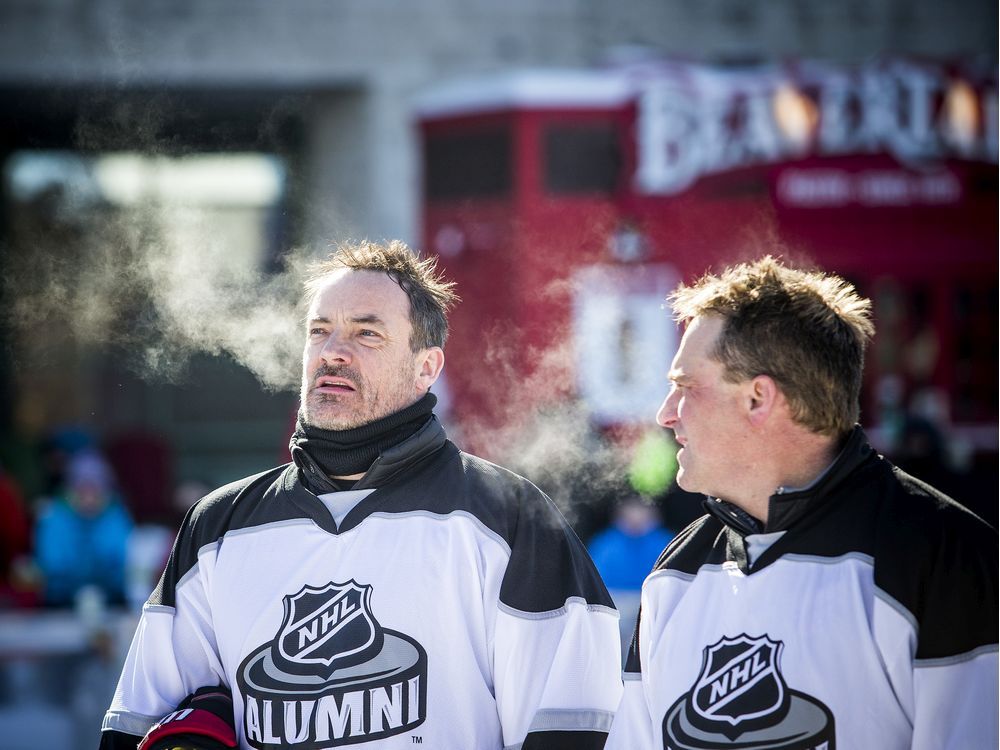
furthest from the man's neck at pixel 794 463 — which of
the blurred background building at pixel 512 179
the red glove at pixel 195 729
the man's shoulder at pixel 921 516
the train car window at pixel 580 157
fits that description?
the train car window at pixel 580 157

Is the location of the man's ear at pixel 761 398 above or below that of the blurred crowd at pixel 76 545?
above

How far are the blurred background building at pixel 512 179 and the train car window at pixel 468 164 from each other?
1.1 inches

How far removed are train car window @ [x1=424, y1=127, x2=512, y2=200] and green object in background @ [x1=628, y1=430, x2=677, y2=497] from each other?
387cm

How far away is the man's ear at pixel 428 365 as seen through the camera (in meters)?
2.70

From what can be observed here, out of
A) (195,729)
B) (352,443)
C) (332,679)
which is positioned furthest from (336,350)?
(195,729)

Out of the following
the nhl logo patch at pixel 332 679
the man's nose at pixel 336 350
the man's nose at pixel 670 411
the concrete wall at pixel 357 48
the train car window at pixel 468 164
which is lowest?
the nhl logo patch at pixel 332 679

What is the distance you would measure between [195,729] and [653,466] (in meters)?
3.90

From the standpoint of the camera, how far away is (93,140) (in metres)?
13.2

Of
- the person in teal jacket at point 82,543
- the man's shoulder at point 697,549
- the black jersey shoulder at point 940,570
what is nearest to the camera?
the black jersey shoulder at point 940,570

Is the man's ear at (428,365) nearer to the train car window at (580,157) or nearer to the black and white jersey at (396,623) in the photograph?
the black and white jersey at (396,623)

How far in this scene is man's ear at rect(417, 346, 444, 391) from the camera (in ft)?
8.84

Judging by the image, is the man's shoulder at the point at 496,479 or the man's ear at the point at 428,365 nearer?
the man's shoulder at the point at 496,479

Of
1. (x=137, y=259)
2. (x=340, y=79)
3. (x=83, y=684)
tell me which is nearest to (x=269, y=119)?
(x=340, y=79)

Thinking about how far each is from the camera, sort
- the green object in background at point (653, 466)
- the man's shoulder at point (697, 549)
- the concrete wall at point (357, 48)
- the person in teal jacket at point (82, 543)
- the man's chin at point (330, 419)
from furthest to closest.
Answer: the concrete wall at point (357, 48), the person in teal jacket at point (82, 543), the green object in background at point (653, 466), the man's chin at point (330, 419), the man's shoulder at point (697, 549)
